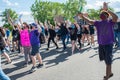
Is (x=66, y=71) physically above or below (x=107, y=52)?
below

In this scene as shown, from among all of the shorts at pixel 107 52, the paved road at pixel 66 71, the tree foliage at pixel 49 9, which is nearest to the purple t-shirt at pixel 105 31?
the shorts at pixel 107 52

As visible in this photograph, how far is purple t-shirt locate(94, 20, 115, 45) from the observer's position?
284 inches

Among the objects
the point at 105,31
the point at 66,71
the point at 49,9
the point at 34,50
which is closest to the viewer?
the point at 105,31

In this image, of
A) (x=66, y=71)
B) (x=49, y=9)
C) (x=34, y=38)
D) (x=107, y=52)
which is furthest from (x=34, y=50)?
(x=49, y=9)

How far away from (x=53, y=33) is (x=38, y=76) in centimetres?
720

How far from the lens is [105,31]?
7.25 meters

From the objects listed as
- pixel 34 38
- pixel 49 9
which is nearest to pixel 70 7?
pixel 49 9

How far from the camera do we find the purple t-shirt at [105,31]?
23.6 feet

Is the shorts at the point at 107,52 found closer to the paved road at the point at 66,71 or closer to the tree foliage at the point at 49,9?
the paved road at the point at 66,71

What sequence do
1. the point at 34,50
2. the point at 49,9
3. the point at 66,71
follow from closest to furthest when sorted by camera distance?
1. the point at 66,71
2. the point at 34,50
3. the point at 49,9

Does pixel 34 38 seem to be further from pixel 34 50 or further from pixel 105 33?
pixel 105 33

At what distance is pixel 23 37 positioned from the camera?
1097cm

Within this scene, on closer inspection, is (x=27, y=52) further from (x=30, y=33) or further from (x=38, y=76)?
(x=38, y=76)

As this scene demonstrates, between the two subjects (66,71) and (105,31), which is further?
(66,71)
